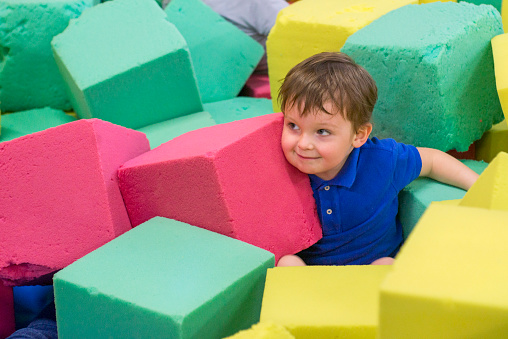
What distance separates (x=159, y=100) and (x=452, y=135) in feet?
3.12

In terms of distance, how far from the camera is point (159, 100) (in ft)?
6.21

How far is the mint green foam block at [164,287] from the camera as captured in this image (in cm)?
102

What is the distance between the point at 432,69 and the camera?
1.41 meters

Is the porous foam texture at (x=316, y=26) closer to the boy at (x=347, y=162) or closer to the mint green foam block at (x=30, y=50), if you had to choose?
the boy at (x=347, y=162)

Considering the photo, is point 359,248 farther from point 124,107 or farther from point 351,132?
point 124,107

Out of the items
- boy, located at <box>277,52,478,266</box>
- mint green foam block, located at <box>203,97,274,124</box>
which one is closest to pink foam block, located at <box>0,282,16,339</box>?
boy, located at <box>277,52,478,266</box>

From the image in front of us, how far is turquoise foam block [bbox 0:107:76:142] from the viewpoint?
1.93 m

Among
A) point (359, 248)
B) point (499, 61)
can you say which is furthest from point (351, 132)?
point (499, 61)

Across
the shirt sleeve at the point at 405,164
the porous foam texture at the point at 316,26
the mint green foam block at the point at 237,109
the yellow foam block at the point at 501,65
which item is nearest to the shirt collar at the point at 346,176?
the shirt sleeve at the point at 405,164

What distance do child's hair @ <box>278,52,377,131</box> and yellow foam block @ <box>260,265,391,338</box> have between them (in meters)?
0.36

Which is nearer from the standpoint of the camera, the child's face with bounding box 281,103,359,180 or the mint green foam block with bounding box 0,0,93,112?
the child's face with bounding box 281,103,359,180

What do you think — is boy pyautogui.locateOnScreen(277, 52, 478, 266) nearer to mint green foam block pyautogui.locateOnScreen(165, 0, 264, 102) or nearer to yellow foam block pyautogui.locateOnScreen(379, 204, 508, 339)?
yellow foam block pyautogui.locateOnScreen(379, 204, 508, 339)

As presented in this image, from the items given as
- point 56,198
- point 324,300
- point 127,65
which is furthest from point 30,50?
point 324,300

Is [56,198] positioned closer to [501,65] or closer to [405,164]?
[405,164]
